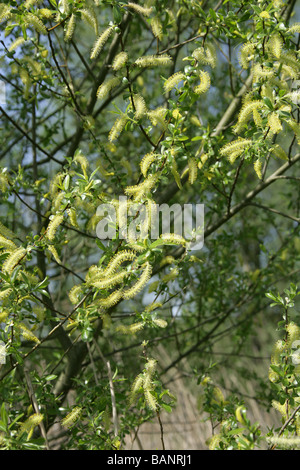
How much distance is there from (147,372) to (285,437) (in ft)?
1.51

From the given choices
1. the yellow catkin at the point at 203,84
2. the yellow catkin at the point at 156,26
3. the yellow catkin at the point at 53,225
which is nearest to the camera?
the yellow catkin at the point at 53,225

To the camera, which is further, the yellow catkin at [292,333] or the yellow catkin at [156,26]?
the yellow catkin at [156,26]

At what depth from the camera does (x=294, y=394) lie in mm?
1628

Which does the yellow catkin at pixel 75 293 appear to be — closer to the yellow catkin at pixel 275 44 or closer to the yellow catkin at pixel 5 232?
the yellow catkin at pixel 5 232

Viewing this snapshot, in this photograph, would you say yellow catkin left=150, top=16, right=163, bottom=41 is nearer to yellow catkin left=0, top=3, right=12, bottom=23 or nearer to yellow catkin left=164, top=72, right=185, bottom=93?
yellow catkin left=164, top=72, right=185, bottom=93

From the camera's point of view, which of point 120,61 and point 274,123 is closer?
point 274,123

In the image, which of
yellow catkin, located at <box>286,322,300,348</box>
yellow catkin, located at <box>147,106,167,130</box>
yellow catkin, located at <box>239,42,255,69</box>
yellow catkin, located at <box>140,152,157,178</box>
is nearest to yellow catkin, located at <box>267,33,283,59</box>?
yellow catkin, located at <box>239,42,255,69</box>

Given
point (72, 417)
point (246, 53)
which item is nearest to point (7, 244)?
point (72, 417)

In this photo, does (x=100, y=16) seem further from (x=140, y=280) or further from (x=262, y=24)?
(x=140, y=280)

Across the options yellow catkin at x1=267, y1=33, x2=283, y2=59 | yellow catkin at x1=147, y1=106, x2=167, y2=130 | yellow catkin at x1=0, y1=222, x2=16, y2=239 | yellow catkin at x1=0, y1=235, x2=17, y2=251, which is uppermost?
yellow catkin at x1=267, y1=33, x2=283, y2=59

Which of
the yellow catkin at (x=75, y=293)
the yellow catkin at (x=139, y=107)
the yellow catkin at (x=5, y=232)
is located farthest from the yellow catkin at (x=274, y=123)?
the yellow catkin at (x=5, y=232)

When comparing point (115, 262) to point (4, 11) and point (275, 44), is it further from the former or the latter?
point (4, 11)

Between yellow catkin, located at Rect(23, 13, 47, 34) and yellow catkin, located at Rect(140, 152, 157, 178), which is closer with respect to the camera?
yellow catkin, located at Rect(140, 152, 157, 178)
